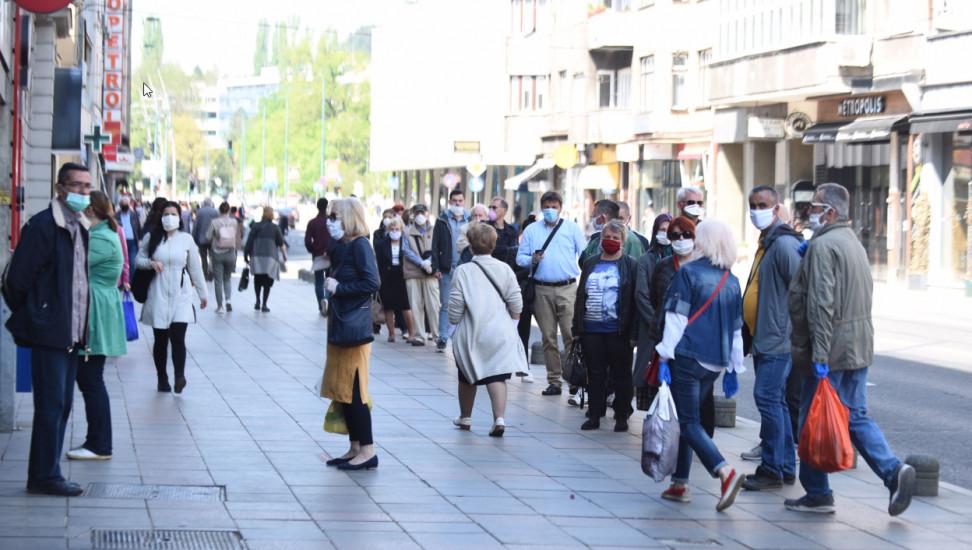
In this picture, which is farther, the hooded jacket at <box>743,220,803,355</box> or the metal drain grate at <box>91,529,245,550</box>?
the hooded jacket at <box>743,220,803,355</box>

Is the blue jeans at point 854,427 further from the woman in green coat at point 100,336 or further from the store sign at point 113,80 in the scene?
the store sign at point 113,80

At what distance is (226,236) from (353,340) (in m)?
15.2

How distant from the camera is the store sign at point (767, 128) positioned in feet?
141

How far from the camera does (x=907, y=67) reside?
1421 inches

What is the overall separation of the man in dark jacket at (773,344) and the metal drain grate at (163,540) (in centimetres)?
346

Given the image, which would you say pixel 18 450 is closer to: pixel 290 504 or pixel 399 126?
pixel 290 504

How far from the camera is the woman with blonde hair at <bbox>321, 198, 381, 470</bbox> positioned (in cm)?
1046

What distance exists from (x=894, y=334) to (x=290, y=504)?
54.2ft

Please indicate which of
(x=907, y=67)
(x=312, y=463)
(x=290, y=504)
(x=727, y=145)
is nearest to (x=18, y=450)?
(x=312, y=463)

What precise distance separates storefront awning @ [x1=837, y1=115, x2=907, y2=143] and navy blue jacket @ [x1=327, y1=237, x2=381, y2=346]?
27.8 m

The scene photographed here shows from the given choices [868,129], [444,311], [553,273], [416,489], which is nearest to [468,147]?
[868,129]

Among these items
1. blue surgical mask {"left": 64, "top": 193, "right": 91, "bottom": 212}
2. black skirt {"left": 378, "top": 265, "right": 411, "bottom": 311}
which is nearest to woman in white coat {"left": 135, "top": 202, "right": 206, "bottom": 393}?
blue surgical mask {"left": 64, "top": 193, "right": 91, "bottom": 212}

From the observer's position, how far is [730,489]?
9094mm

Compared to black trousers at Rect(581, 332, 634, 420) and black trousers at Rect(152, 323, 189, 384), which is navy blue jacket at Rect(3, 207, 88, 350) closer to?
black trousers at Rect(581, 332, 634, 420)
